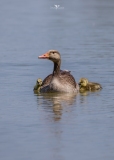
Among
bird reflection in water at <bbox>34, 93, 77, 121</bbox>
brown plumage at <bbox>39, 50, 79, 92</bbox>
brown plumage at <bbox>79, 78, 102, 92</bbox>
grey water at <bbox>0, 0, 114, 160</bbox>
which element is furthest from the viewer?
brown plumage at <bbox>79, 78, 102, 92</bbox>

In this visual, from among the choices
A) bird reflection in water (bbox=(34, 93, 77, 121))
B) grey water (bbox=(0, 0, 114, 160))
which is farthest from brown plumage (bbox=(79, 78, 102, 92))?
bird reflection in water (bbox=(34, 93, 77, 121))

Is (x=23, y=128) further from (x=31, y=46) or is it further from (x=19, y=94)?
(x=31, y=46)

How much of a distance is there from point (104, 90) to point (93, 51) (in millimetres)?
7287

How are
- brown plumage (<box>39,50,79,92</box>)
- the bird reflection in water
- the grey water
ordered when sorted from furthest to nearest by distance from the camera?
1. brown plumage (<box>39,50,79,92</box>)
2. the bird reflection in water
3. the grey water

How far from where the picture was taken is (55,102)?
15953 millimetres

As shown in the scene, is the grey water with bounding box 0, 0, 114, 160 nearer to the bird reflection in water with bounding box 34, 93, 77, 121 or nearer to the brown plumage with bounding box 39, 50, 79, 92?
the bird reflection in water with bounding box 34, 93, 77, 121

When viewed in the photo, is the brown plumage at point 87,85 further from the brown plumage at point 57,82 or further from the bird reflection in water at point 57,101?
the bird reflection in water at point 57,101

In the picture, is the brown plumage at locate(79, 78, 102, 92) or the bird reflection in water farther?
the brown plumage at locate(79, 78, 102, 92)

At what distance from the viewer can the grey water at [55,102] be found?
Answer: 11664 millimetres

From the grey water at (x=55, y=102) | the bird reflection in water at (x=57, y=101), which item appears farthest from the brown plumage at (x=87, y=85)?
the bird reflection in water at (x=57, y=101)

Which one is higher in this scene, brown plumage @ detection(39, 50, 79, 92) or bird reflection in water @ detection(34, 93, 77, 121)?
brown plumage @ detection(39, 50, 79, 92)

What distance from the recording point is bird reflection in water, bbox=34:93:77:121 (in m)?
14.8

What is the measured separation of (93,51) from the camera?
81.2ft

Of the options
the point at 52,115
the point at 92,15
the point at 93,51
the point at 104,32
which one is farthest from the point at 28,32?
the point at 52,115
